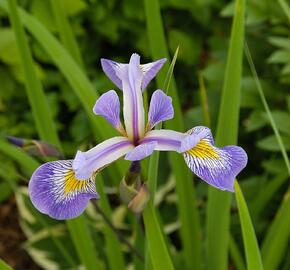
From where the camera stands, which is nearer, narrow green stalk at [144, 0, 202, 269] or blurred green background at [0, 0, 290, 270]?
narrow green stalk at [144, 0, 202, 269]

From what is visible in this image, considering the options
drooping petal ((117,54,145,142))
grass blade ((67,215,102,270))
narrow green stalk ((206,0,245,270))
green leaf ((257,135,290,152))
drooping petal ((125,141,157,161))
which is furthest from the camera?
green leaf ((257,135,290,152))

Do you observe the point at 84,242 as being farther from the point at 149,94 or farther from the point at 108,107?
the point at 149,94

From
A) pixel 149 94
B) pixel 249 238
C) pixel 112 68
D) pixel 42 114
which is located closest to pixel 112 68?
pixel 112 68

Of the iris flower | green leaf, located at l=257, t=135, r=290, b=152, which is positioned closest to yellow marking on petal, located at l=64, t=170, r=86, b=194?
the iris flower

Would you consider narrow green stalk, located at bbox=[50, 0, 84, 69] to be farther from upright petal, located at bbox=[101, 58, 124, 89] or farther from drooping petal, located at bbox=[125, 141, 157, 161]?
drooping petal, located at bbox=[125, 141, 157, 161]

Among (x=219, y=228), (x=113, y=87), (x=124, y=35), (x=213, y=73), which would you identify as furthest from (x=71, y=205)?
(x=124, y=35)

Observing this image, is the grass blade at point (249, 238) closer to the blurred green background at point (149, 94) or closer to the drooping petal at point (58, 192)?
the drooping petal at point (58, 192)

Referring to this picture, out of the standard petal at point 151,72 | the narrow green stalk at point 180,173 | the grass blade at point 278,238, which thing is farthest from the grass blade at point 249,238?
the narrow green stalk at point 180,173

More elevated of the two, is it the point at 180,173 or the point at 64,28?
the point at 64,28

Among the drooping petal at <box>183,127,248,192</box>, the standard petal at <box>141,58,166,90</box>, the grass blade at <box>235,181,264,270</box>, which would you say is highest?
the standard petal at <box>141,58,166,90</box>
